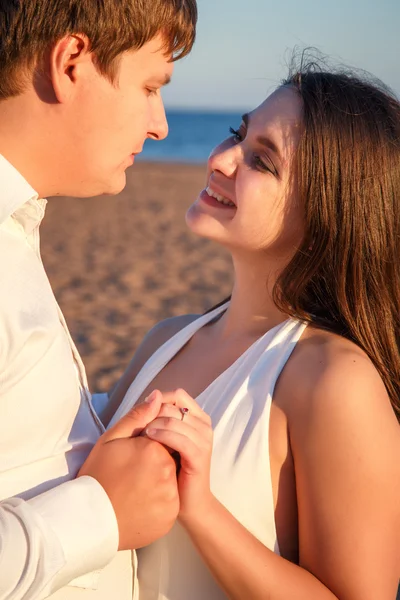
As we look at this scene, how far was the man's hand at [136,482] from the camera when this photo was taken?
227cm

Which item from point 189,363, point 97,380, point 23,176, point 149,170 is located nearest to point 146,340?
point 189,363

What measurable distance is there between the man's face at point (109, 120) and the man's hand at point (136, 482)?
0.84 metres

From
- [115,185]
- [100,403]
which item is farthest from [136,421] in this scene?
[100,403]

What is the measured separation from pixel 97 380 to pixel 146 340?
14.3 ft

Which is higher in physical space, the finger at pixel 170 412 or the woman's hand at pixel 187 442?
the finger at pixel 170 412

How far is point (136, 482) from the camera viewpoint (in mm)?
2270

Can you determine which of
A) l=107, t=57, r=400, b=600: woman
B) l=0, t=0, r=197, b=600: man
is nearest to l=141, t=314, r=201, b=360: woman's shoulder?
l=107, t=57, r=400, b=600: woman

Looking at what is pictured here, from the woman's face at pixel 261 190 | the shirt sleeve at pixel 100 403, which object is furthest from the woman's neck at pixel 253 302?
the shirt sleeve at pixel 100 403

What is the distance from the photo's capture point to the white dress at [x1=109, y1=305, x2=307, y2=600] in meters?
2.73

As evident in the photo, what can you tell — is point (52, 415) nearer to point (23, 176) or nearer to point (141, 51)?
point (23, 176)

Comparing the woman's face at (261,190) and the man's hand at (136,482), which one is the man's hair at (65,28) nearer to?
the woman's face at (261,190)

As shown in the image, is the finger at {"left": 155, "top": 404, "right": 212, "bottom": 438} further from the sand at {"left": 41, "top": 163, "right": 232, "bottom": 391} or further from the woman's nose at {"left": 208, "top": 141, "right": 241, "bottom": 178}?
the sand at {"left": 41, "top": 163, "right": 232, "bottom": 391}

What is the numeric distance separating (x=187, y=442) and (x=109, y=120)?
1064 mm

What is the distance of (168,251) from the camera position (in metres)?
16.2
